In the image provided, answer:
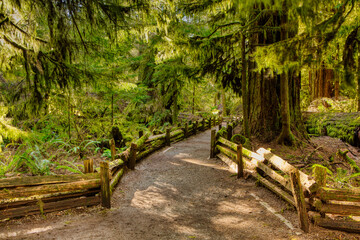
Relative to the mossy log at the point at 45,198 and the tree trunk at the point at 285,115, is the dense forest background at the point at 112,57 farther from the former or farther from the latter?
the mossy log at the point at 45,198

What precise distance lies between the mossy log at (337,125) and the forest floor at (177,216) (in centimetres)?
713

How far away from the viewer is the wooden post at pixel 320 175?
4441 millimetres

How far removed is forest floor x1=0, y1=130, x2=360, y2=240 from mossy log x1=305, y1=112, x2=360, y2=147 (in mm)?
7131

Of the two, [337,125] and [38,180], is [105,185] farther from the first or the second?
[337,125]

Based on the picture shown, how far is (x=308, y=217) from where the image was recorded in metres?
4.48

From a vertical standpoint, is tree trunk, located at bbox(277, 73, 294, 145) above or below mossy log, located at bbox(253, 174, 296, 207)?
above

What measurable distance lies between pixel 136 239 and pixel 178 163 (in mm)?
5776

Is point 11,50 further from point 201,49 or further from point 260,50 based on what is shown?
point 201,49

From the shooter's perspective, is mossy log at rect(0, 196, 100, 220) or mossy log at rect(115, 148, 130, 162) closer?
mossy log at rect(0, 196, 100, 220)

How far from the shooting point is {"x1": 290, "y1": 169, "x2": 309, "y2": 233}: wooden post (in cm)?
425

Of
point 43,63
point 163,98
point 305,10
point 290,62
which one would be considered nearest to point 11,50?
point 43,63

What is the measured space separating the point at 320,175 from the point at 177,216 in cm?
304

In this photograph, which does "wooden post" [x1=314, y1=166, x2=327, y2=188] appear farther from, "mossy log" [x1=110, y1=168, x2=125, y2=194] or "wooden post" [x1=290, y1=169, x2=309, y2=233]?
"mossy log" [x1=110, y1=168, x2=125, y2=194]

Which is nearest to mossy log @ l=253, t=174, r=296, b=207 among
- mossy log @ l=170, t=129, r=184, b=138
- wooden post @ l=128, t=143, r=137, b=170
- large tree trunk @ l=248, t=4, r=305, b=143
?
large tree trunk @ l=248, t=4, r=305, b=143
